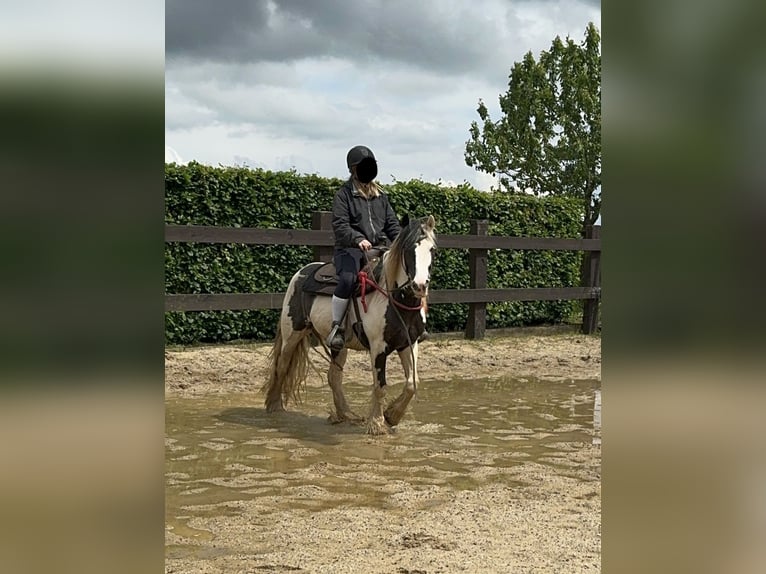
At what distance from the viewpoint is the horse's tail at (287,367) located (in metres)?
6.65

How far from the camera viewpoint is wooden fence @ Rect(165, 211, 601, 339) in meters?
8.82

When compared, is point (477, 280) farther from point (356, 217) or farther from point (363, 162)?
point (363, 162)

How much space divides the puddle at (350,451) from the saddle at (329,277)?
3.38 ft

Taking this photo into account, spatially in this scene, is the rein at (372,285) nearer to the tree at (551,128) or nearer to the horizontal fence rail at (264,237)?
the horizontal fence rail at (264,237)

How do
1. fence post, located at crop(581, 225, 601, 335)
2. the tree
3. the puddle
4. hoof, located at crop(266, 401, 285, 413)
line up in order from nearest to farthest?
the puddle < hoof, located at crop(266, 401, 285, 413) < fence post, located at crop(581, 225, 601, 335) < the tree

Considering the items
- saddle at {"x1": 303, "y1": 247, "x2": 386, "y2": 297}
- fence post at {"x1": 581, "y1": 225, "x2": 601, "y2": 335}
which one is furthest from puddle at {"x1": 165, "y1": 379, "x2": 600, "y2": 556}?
fence post at {"x1": 581, "y1": 225, "x2": 601, "y2": 335}

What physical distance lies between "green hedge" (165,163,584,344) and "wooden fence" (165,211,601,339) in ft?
1.80

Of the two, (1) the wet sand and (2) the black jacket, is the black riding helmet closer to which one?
(2) the black jacket

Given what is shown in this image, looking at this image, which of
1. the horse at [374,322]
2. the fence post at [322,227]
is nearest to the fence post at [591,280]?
the fence post at [322,227]

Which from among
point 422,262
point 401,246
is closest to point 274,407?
point 401,246
